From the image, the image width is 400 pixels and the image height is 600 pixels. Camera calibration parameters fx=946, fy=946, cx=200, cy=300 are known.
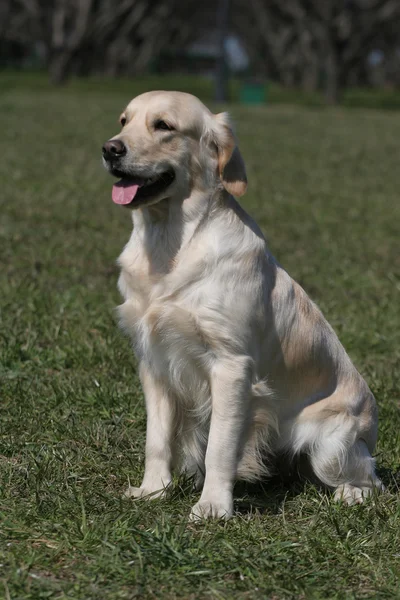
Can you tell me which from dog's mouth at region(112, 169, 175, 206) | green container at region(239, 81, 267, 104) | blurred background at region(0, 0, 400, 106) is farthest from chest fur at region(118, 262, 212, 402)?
green container at region(239, 81, 267, 104)

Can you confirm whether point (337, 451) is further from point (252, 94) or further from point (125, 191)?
point (252, 94)

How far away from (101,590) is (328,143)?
16954mm

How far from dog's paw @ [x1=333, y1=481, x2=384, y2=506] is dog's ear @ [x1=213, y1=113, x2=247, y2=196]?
1.20m

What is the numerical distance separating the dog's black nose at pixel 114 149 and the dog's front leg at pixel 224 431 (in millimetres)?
823

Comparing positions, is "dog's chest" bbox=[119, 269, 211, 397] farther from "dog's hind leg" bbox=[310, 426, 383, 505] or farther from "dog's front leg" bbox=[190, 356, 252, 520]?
"dog's hind leg" bbox=[310, 426, 383, 505]

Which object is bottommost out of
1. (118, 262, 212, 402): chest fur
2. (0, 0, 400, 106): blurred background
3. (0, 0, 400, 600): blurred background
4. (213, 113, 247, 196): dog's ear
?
(0, 0, 400, 106): blurred background

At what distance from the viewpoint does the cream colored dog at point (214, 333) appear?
3.36 meters

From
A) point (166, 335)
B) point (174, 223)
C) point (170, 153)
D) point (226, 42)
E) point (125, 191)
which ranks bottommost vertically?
point (226, 42)

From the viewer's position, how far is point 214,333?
3311 mm

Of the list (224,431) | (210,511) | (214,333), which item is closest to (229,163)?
(214,333)

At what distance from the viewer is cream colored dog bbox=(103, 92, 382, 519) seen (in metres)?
3.36

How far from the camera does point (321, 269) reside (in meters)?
7.61

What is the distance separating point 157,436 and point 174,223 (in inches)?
32.4

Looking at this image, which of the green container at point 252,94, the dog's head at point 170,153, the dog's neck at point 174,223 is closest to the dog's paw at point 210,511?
the dog's neck at point 174,223
